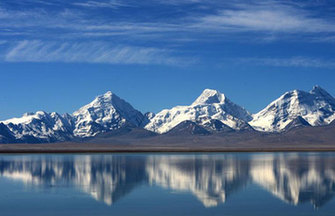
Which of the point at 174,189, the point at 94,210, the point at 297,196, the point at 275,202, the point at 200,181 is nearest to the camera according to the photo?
the point at 94,210

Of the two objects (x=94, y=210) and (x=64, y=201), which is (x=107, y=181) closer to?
(x=64, y=201)

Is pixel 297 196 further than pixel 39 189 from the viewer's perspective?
No

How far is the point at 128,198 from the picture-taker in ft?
171

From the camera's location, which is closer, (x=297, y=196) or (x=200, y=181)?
(x=297, y=196)

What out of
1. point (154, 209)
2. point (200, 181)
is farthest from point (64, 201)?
point (200, 181)

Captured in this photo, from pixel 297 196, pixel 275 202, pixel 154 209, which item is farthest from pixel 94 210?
pixel 297 196

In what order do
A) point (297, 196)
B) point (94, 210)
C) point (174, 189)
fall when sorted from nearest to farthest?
1. point (94, 210)
2. point (297, 196)
3. point (174, 189)

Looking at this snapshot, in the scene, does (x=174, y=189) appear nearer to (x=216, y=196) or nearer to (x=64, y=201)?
(x=216, y=196)

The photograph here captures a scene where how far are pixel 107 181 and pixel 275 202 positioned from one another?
1009 inches

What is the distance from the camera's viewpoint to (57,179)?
7288 centimetres

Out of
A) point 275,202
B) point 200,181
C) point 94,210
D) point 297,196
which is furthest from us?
point 200,181

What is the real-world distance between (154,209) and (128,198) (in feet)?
24.7

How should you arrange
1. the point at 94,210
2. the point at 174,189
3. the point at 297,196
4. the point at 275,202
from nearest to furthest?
the point at 94,210, the point at 275,202, the point at 297,196, the point at 174,189

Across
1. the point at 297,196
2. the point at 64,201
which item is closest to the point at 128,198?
the point at 64,201
